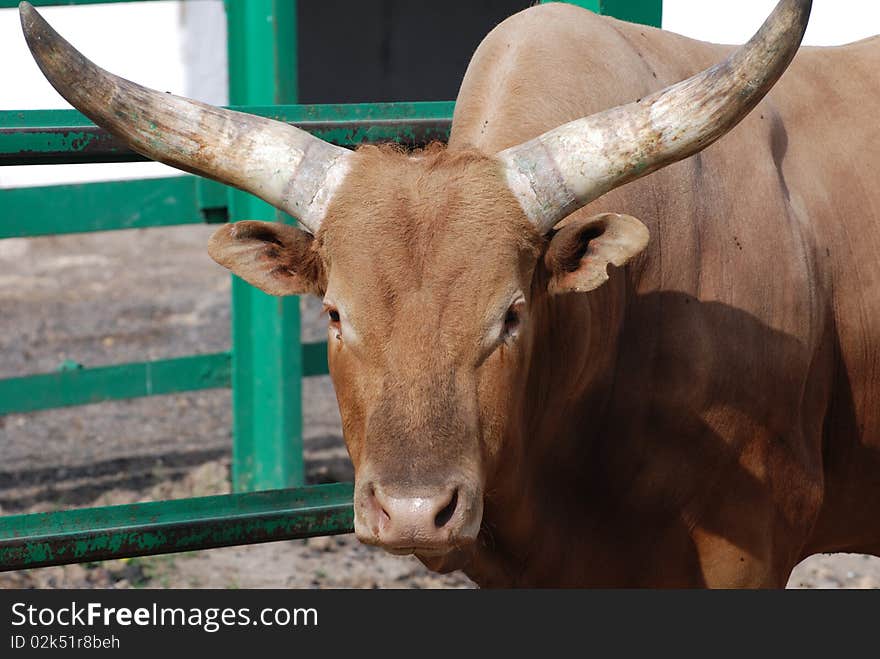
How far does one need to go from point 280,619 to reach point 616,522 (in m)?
0.99

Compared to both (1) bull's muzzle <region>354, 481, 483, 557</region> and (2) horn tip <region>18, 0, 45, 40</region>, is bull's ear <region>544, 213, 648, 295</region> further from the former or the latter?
(2) horn tip <region>18, 0, 45, 40</region>

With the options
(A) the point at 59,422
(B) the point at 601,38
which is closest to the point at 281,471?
(A) the point at 59,422

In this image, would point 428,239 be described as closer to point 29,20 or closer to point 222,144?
point 222,144

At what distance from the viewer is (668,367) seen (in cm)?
345

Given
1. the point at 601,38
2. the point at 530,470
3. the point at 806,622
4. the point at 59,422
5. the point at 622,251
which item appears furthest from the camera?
the point at 59,422

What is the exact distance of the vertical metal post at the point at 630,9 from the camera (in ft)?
14.3

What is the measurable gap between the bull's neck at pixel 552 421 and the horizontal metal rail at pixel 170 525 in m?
0.53

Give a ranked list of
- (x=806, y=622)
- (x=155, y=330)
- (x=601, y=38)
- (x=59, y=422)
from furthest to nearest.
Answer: (x=155, y=330), (x=59, y=422), (x=601, y=38), (x=806, y=622)

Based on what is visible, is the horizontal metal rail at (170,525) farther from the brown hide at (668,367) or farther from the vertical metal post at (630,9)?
the vertical metal post at (630,9)

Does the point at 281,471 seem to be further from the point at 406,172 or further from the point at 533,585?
the point at 406,172

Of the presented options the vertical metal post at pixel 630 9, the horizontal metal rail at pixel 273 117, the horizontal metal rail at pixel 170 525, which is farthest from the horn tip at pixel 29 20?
the vertical metal post at pixel 630 9

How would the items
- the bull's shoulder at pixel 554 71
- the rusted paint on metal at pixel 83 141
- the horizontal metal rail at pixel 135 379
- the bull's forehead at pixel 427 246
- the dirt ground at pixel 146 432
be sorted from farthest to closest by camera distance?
the horizontal metal rail at pixel 135 379 < the dirt ground at pixel 146 432 < the bull's shoulder at pixel 554 71 < the rusted paint on metal at pixel 83 141 < the bull's forehead at pixel 427 246

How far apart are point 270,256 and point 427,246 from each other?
1.81 ft

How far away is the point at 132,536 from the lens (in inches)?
137
